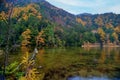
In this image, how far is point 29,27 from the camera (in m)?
92.9

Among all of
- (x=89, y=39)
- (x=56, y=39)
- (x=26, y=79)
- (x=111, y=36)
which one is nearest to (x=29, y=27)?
(x=56, y=39)

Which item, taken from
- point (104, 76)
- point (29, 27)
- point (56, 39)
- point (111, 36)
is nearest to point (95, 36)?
point (111, 36)

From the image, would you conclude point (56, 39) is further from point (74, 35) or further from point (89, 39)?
point (89, 39)

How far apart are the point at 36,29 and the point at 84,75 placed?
61.1 metres

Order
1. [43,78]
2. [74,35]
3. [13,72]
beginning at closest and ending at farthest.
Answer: [13,72] → [43,78] → [74,35]

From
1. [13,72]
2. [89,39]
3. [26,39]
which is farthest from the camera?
[89,39]

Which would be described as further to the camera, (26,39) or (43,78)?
(26,39)

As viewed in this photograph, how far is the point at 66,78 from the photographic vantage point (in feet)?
101

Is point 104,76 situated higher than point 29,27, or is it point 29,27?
point 29,27

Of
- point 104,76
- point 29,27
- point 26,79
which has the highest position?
point 29,27

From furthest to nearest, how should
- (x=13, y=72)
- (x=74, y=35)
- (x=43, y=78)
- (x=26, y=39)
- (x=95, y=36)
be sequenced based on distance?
(x=95, y=36) → (x=74, y=35) → (x=26, y=39) → (x=43, y=78) → (x=13, y=72)

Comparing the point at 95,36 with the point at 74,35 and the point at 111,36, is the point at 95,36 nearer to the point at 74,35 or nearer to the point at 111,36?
the point at 111,36

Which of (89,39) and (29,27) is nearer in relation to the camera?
(29,27)

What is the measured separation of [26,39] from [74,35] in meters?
35.4
